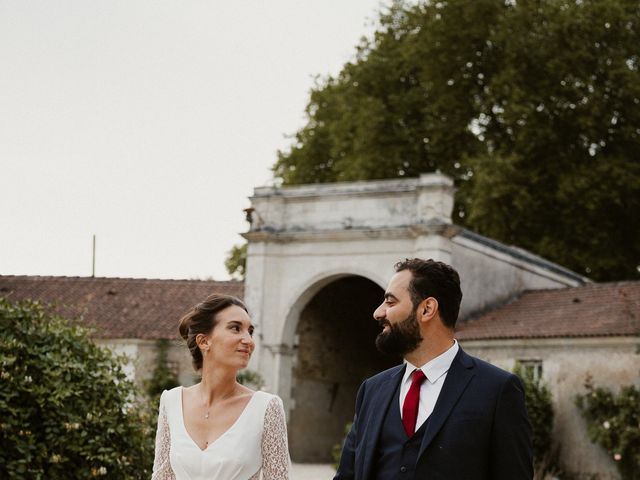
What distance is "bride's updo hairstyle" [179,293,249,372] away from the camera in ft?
17.6

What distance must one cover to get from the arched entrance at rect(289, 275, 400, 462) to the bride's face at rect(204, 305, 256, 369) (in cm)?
1941

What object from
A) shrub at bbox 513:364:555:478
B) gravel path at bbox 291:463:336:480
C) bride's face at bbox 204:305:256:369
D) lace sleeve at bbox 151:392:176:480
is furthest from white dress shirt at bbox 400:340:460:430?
shrub at bbox 513:364:555:478

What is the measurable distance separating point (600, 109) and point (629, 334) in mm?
10445

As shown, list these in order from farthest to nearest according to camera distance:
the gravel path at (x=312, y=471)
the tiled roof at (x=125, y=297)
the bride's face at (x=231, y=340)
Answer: the tiled roof at (x=125, y=297)
the gravel path at (x=312, y=471)
the bride's face at (x=231, y=340)

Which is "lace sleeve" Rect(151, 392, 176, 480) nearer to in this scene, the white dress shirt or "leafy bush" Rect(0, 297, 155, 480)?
the white dress shirt

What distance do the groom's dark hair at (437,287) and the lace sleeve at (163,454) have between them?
168cm

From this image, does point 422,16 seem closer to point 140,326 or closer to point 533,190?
point 533,190

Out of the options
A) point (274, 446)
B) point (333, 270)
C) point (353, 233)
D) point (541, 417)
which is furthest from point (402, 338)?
point (333, 270)

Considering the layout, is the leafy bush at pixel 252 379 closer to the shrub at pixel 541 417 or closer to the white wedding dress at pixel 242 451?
the shrub at pixel 541 417

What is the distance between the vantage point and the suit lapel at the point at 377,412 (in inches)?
170

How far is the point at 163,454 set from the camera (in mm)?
5336

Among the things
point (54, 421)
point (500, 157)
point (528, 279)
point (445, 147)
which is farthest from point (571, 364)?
point (54, 421)

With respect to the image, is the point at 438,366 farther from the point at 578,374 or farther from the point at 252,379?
the point at 252,379

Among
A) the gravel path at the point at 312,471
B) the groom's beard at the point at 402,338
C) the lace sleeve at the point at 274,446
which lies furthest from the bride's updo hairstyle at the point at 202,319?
the gravel path at the point at 312,471
